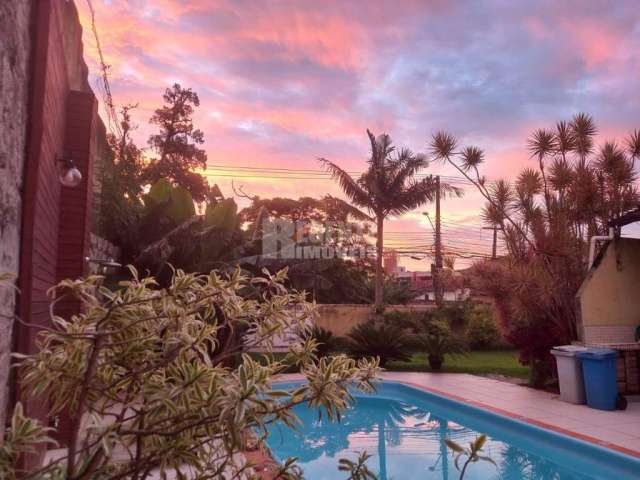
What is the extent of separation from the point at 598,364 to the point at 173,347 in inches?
327

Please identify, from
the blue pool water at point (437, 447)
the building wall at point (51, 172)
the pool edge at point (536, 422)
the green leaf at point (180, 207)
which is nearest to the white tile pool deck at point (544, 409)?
the pool edge at point (536, 422)

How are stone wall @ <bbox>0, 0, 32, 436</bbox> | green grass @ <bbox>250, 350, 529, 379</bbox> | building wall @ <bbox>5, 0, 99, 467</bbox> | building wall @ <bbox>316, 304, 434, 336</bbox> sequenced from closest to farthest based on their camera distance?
stone wall @ <bbox>0, 0, 32, 436</bbox> < building wall @ <bbox>5, 0, 99, 467</bbox> < green grass @ <bbox>250, 350, 529, 379</bbox> < building wall @ <bbox>316, 304, 434, 336</bbox>

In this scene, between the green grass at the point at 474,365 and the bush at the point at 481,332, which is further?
the bush at the point at 481,332

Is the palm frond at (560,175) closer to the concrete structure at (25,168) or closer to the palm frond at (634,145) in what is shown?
the palm frond at (634,145)

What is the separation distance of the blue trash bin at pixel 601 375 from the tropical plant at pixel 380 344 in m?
5.92

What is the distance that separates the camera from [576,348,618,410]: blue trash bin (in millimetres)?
8242

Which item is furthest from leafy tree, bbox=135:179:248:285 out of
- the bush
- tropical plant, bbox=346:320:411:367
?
the bush

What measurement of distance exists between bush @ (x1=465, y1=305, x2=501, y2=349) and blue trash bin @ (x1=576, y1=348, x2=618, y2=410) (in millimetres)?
9932

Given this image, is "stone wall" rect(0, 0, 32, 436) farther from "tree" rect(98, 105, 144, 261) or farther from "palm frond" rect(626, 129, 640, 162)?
"palm frond" rect(626, 129, 640, 162)

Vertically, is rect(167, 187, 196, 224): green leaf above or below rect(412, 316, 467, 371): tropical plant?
above

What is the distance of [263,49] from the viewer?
10492mm

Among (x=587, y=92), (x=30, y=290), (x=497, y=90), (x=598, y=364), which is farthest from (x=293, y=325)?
(x=587, y=92)

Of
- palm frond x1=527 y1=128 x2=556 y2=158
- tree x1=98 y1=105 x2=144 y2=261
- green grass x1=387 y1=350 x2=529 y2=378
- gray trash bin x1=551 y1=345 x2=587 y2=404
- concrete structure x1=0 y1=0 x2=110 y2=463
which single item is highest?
palm frond x1=527 y1=128 x2=556 y2=158

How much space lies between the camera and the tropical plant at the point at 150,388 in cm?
171
